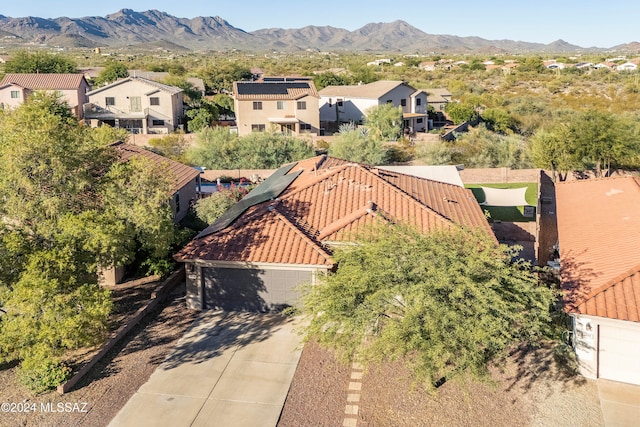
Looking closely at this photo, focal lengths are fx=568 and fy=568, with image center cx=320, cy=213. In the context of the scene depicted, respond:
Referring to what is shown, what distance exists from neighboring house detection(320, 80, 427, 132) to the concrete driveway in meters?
46.9

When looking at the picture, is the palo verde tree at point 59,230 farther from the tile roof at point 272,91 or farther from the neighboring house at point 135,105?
the neighboring house at point 135,105

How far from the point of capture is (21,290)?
15.0 metres

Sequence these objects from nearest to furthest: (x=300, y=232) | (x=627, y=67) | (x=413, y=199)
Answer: (x=300, y=232)
(x=413, y=199)
(x=627, y=67)

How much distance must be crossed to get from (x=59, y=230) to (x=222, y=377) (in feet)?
22.2

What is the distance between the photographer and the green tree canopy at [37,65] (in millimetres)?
80750

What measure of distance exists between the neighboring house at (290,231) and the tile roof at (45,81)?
48.5 m

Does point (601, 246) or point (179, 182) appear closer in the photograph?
point (601, 246)

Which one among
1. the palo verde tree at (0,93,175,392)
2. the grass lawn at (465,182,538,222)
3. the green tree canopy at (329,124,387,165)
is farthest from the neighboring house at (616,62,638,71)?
the palo verde tree at (0,93,175,392)

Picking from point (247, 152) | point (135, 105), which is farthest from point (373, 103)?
point (135, 105)

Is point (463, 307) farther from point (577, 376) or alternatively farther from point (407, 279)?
point (577, 376)

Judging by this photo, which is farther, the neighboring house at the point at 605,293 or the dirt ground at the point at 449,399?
the neighboring house at the point at 605,293

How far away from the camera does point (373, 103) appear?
207ft

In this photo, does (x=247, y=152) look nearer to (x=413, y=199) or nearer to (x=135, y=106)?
(x=413, y=199)

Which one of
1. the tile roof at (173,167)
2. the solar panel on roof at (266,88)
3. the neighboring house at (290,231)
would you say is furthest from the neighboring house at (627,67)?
the tile roof at (173,167)
